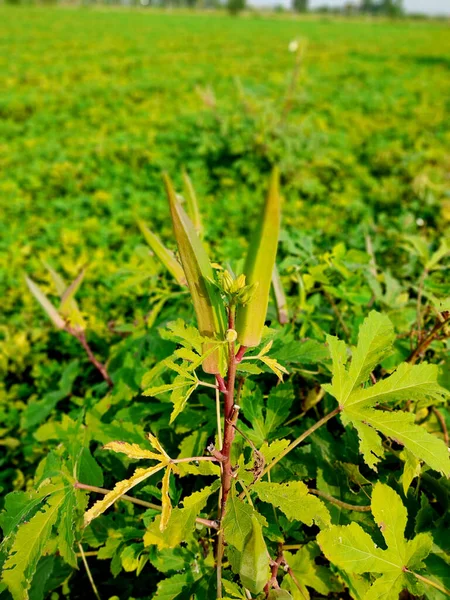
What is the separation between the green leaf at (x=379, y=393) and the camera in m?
0.87

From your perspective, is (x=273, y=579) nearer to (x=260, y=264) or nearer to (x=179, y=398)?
(x=179, y=398)

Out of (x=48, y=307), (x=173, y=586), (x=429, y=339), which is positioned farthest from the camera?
(x=48, y=307)

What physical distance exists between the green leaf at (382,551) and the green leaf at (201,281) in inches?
17.9

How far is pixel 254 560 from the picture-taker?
0.77 m

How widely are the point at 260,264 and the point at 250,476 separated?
1.60 ft

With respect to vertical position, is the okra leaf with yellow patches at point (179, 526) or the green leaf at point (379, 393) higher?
the green leaf at point (379, 393)

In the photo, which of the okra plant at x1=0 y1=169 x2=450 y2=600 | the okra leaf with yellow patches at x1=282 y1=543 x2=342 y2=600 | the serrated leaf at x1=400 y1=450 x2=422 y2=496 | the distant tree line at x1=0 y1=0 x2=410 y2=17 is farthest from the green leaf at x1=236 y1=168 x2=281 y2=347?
the distant tree line at x1=0 y1=0 x2=410 y2=17

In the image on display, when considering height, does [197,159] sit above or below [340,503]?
above

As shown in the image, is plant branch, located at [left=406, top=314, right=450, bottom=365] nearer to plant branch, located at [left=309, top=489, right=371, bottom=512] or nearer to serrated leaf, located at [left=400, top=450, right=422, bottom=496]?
serrated leaf, located at [left=400, top=450, right=422, bottom=496]

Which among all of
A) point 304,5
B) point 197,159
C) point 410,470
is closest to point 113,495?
point 410,470

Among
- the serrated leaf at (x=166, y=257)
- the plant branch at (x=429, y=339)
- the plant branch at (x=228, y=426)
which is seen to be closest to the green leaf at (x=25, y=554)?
the plant branch at (x=228, y=426)

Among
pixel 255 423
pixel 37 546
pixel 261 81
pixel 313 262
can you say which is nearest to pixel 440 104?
pixel 261 81

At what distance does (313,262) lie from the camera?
166cm

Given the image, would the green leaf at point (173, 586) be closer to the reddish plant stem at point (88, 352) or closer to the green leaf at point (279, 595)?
Result: the green leaf at point (279, 595)
